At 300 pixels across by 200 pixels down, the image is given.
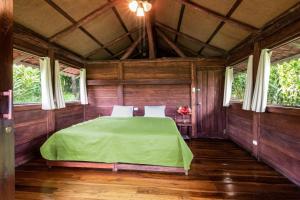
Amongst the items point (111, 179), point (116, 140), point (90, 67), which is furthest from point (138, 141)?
point (90, 67)

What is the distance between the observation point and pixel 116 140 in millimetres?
2910

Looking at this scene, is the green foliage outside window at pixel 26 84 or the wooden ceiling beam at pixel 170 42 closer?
the green foliage outside window at pixel 26 84

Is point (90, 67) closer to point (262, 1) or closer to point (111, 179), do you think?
point (111, 179)

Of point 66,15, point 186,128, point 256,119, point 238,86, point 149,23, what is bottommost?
point 186,128

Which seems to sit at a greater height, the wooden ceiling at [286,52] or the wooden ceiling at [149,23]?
the wooden ceiling at [149,23]

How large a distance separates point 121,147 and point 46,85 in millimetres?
1943

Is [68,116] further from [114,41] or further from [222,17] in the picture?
[222,17]

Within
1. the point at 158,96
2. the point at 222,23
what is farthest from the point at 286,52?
the point at 158,96

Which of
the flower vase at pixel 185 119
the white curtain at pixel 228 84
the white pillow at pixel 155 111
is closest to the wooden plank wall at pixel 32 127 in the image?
the white pillow at pixel 155 111

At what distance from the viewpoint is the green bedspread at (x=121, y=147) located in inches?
111

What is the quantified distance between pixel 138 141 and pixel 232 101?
119 inches

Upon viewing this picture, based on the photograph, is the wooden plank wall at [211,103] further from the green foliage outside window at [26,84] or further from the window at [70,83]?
the green foliage outside window at [26,84]

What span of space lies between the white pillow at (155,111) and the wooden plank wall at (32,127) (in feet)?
6.50

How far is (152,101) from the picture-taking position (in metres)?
5.55
